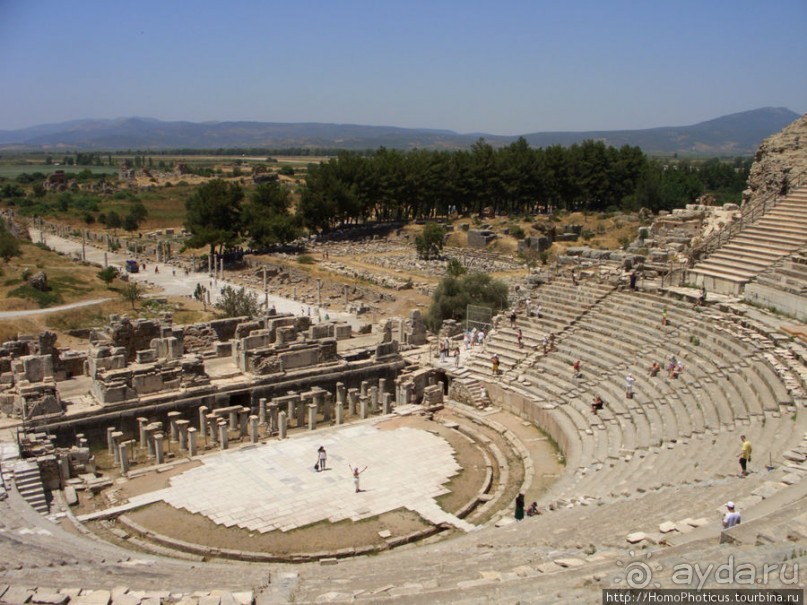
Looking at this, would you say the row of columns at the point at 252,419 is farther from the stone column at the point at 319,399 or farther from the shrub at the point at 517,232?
the shrub at the point at 517,232

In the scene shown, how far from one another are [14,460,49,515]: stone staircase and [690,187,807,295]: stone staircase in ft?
81.5

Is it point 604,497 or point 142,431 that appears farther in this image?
point 142,431

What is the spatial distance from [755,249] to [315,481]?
68.6 ft

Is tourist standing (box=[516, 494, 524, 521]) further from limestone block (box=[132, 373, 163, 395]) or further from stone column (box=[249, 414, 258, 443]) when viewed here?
limestone block (box=[132, 373, 163, 395])

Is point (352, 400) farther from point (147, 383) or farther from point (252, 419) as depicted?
point (147, 383)

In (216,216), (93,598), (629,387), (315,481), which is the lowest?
(315,481)

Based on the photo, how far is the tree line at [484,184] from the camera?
249ft

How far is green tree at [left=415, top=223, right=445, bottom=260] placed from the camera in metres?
65.2

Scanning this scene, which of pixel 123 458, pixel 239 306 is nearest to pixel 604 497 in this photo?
pixel 123 458

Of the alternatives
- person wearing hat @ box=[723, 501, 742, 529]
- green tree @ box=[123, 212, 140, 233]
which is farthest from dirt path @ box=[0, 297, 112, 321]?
green tree @ box=[123, 212, 140, 233]

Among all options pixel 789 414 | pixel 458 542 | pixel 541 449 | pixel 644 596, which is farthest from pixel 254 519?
Result: pixel 789 414

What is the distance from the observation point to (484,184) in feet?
267

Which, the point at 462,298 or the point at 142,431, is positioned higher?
the point at 462,298

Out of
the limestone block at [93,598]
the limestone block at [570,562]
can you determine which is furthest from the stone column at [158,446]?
the limestone block at [570,562]
